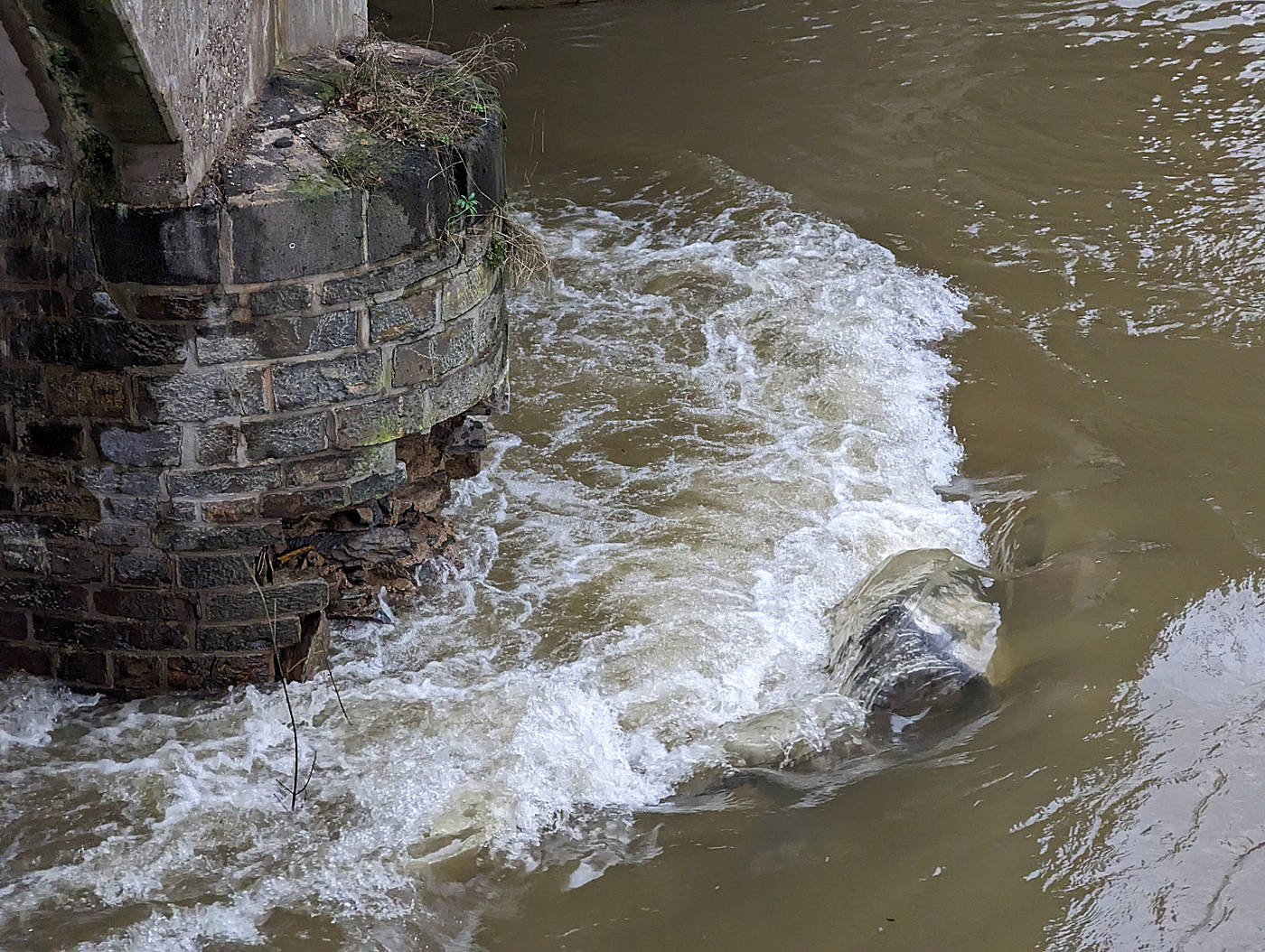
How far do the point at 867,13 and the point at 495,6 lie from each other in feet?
10.8

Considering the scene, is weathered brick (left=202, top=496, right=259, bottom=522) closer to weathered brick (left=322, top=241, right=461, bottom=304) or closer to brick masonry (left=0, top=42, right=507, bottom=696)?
brick masonry (left=0, top=42, right=507, bottom=696)

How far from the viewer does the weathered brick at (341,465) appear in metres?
3.77

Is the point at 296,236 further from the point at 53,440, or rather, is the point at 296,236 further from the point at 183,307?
the point at 53,440

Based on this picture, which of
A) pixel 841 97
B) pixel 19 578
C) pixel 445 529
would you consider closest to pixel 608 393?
pixel 445 529

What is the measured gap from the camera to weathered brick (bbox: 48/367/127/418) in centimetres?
351

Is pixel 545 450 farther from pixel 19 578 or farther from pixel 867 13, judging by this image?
pixel 867 13

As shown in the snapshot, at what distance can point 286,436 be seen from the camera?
3.68 metres

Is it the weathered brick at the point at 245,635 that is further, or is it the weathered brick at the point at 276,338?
the weathered brick at the point at 245,635

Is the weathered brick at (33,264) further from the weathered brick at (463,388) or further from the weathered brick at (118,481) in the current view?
the weathered brick at (463,388)

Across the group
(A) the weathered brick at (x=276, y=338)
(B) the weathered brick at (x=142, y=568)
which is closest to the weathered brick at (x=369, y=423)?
(A) the weathered brick at (x=276, y=338)

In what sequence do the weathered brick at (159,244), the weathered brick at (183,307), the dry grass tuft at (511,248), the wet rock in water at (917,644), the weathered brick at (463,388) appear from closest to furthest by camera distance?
the weathered brick at (159,244) < the weathered brick at (183,307) < the wet rock in water at (917,644) < the weathered brick at (463,388) < the dry grass tuft at (511,248)

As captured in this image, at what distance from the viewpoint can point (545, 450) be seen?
17.7 feet

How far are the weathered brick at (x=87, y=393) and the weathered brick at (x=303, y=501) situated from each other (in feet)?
1.70

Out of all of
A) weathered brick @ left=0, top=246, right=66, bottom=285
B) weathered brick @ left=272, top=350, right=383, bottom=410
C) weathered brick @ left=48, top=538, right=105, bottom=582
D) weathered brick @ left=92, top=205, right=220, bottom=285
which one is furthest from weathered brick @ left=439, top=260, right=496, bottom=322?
weathered brick @ left=48, top=538, right=105, bottom=582
